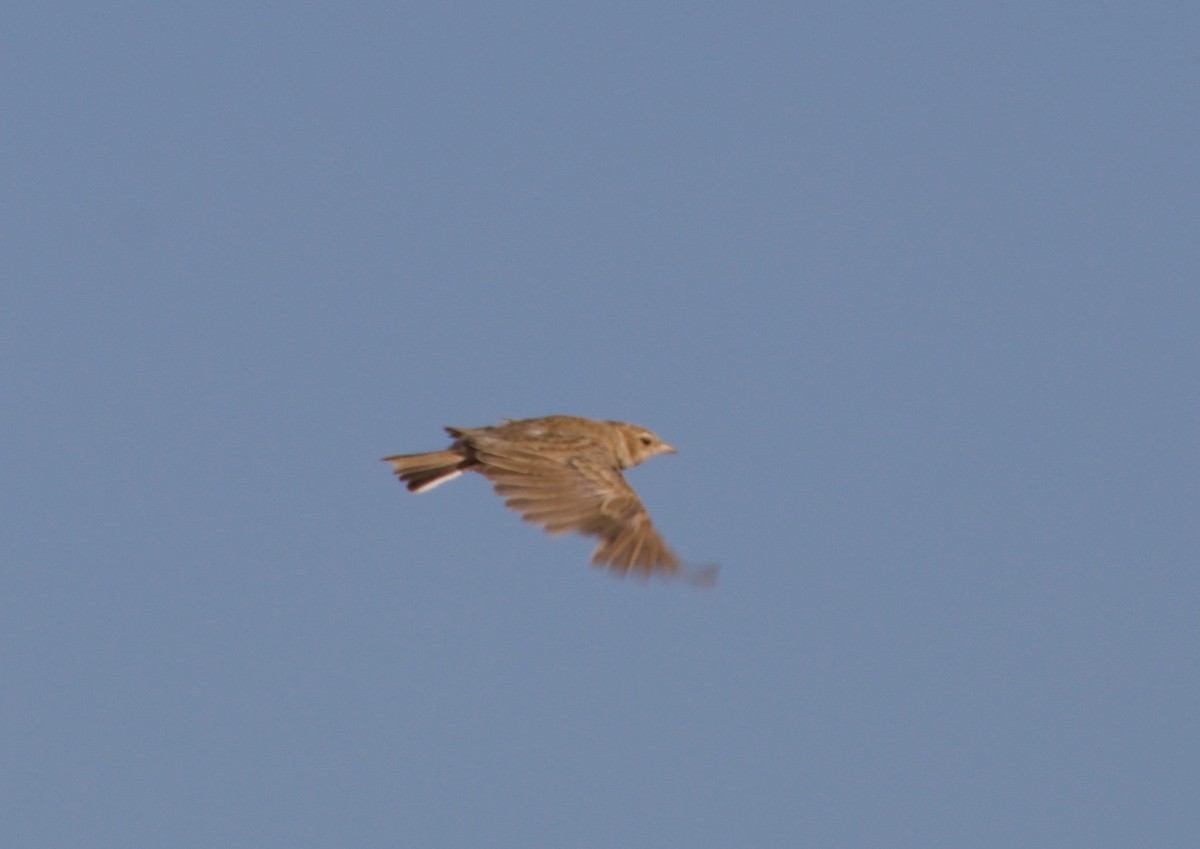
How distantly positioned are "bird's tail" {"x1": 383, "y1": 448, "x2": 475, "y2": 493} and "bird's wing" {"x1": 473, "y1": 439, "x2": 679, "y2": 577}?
12.4 inches

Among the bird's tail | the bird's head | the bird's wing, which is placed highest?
the bird's head

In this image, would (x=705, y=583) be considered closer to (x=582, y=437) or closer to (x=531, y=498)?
(x=531, y=498)

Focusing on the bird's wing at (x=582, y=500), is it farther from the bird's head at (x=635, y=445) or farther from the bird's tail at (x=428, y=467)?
the bird's head at (x=635, y=445)

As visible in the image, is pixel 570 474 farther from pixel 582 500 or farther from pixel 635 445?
pixel 635 445

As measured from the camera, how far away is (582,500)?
1786 centimetres

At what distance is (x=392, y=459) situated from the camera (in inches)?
794

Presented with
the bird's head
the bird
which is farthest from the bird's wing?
the bird's head

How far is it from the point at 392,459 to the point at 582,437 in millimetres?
1770

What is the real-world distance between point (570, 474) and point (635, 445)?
10.5 feet

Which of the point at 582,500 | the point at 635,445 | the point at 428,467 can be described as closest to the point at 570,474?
the point at 582,500

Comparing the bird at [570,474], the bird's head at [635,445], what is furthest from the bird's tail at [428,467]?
the bird's head at [635,445]

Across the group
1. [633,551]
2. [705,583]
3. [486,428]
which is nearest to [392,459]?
[486,428]

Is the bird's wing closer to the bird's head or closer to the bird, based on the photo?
the bird

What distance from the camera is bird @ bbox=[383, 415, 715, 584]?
55.1 feet
